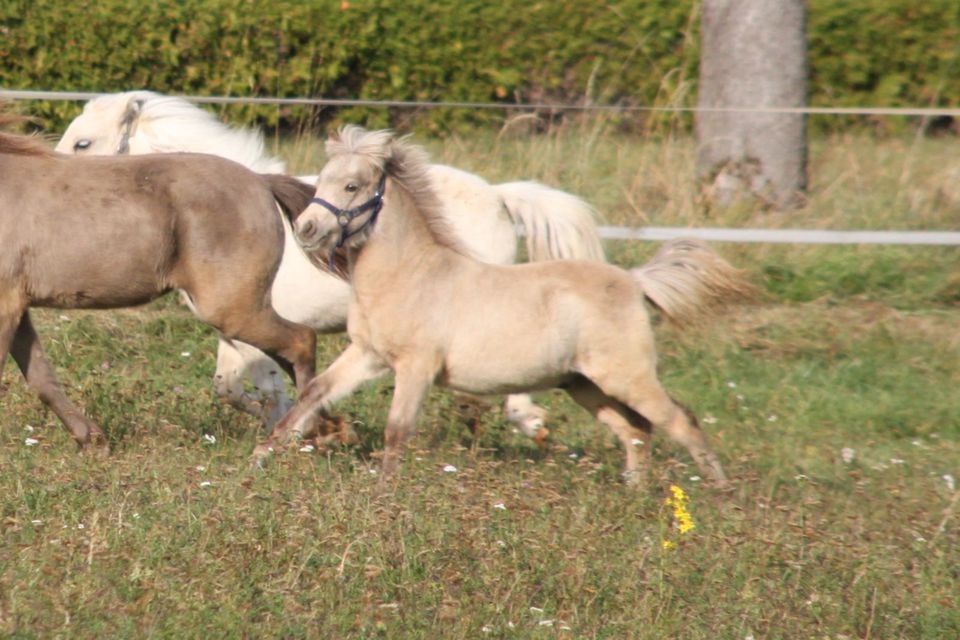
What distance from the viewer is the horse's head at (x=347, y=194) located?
555 centimetres

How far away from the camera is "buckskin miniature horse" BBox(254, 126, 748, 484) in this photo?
5695 mm

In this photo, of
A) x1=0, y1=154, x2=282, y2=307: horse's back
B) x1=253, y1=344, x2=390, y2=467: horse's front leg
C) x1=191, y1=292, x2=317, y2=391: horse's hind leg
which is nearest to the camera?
x1=253, y1=344, x2=390, y2=467: horse's front leg

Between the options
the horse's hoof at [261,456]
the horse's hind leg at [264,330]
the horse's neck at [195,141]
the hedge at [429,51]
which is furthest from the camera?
the hedge at [429,51]

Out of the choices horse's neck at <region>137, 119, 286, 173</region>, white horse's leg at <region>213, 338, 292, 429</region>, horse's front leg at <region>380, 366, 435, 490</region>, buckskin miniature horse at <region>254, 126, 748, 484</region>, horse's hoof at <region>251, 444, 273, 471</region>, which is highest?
horse's neck at <region>137, 119, 286, 173</region>

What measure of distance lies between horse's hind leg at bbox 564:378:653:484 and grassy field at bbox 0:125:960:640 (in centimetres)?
21

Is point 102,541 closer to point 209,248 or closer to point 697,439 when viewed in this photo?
point 209,248

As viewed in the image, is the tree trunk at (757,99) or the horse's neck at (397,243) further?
the tree trunk at (757,99)

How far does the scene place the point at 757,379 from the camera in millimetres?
8305

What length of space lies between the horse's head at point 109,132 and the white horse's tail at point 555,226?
6.53 feet

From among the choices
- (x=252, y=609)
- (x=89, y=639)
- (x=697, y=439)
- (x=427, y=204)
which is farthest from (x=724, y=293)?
(x=89, y=639)

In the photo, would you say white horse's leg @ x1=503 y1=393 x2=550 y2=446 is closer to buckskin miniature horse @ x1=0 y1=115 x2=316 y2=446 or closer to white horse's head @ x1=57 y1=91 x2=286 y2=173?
buckskin miniature horse @ x1=0 y1=115 x2=316 y2=446

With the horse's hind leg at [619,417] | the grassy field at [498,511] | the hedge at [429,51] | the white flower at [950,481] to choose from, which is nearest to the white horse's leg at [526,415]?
the grassy field at [498,511]

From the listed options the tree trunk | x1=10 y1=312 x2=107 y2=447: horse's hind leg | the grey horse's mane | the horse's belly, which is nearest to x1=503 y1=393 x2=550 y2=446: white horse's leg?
the horse's belly

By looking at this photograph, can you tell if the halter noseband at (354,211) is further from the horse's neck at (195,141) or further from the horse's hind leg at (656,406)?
the horse's neck at (195,141)
